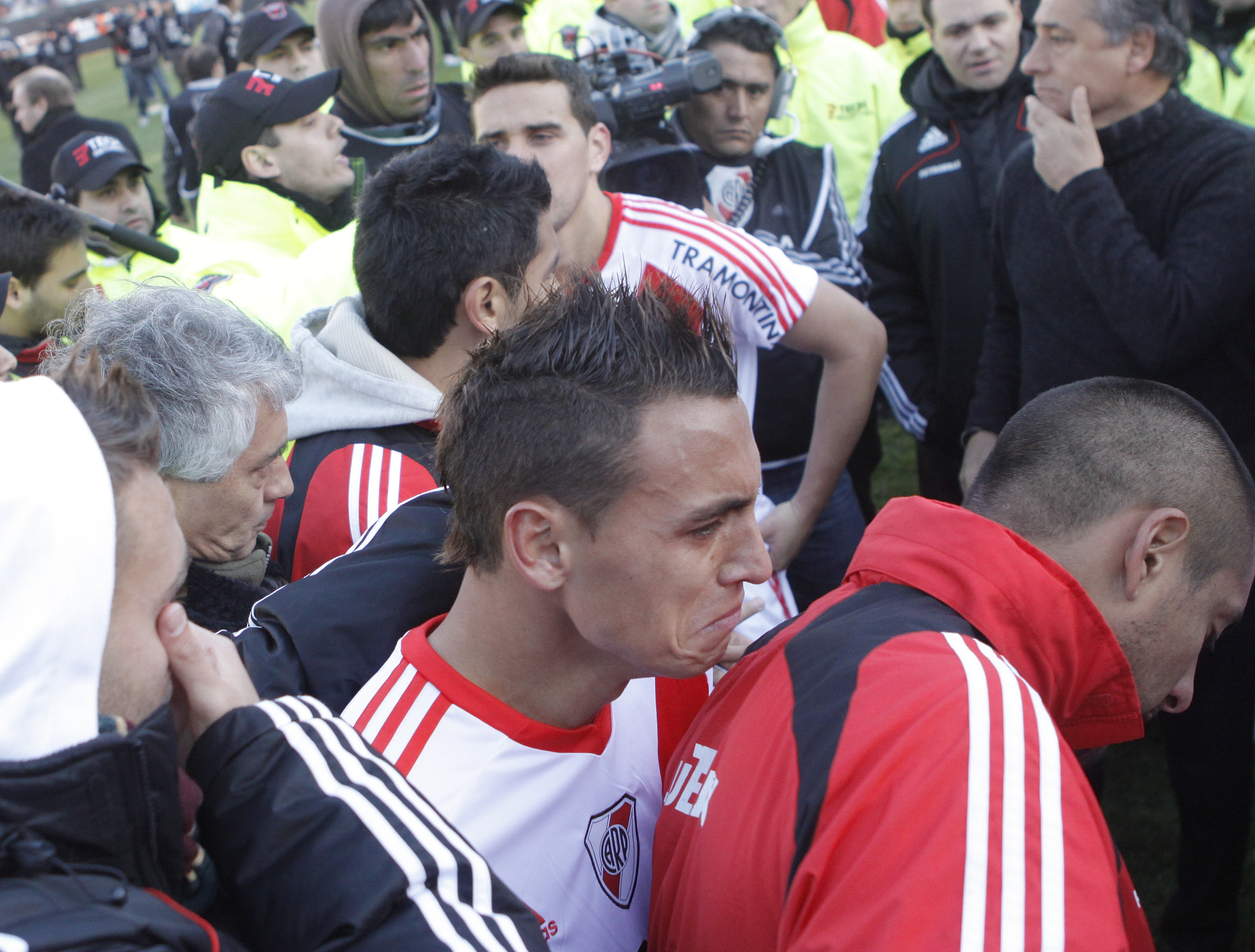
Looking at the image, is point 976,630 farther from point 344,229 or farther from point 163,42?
point 163,42

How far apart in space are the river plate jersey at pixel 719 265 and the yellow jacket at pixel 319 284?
0.68m

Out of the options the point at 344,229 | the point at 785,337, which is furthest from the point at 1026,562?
the point at 344,229

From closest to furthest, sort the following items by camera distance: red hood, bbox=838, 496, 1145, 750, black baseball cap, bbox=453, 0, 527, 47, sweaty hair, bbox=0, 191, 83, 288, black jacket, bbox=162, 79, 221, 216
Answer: red hood, bbox=838, 496, 1145, 750 → sweaty hair, bbox=0, 191, 83, 288 → black baseball cap, bbox=453, 0, 527, 47 → black jacket, bbox=162, 79, 221, 216

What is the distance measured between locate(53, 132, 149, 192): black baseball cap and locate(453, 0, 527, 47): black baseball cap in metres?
1.68

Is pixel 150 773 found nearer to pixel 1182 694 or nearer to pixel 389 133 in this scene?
pixel 1182 694

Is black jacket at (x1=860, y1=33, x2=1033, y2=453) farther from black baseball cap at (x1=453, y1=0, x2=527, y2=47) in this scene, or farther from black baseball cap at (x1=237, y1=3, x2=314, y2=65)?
black baseball cap at (x1=237, y1=3, x2=314, y2=65)

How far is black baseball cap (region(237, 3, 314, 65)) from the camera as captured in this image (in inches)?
190

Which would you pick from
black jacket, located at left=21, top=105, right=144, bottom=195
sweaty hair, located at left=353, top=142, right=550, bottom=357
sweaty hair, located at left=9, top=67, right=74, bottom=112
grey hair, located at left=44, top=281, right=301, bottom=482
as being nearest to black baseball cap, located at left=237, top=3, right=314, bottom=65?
black jacket, located at left=21, top=105, right=144, bottom=195

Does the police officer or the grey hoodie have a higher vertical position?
the police officer

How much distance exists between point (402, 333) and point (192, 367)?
468 millimetres

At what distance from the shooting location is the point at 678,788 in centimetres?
140

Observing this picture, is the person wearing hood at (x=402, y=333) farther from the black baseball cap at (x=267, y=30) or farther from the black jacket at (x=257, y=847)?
the black baseball cap at (x=267, y=30)

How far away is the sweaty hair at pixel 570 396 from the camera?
1337 millimetres

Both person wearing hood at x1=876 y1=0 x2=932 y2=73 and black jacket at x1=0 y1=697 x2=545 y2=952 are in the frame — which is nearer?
black jacket at x1=0 y1=697 x2=545 y2=952
